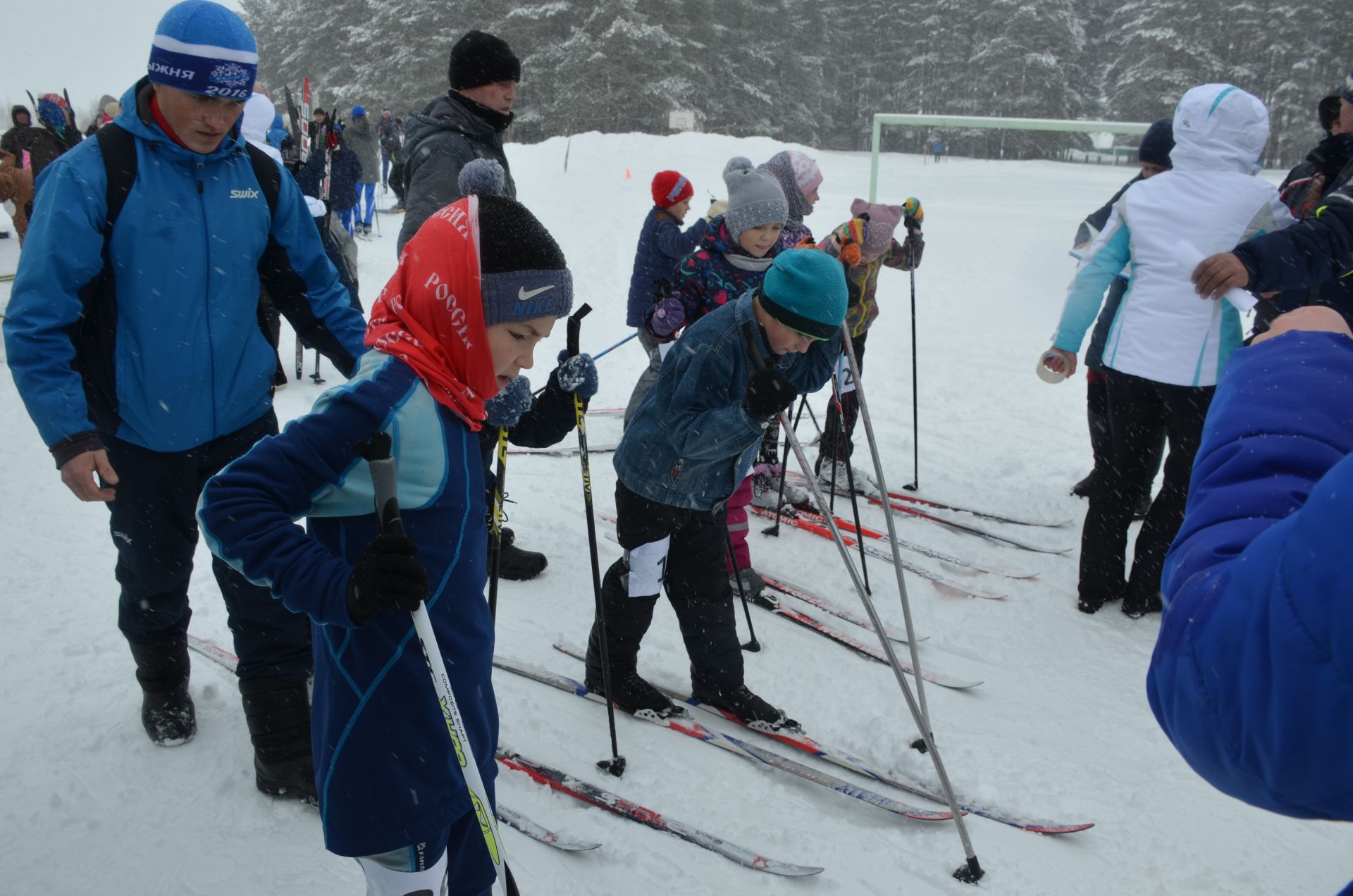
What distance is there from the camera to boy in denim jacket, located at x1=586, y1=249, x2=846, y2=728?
2736 mm

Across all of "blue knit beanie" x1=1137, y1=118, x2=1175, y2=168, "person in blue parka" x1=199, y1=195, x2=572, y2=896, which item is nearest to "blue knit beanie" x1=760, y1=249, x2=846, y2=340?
"person in blue parka" x1=199, y1=195, x2=572, y2=896

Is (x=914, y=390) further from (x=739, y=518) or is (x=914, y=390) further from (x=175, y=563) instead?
(x=175, y=563)

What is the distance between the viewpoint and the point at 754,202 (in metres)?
4.07

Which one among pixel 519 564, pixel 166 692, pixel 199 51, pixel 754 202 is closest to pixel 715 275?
pixel 754 202

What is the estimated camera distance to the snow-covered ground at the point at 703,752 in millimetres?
2580

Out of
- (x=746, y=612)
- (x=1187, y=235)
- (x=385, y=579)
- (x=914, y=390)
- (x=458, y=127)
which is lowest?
(x=746, y=612)

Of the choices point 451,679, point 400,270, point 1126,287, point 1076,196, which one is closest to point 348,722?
point 451,679

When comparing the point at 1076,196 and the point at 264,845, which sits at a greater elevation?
the point at 1076,196

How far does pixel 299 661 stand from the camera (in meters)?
2.76

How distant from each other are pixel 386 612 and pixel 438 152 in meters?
2.48

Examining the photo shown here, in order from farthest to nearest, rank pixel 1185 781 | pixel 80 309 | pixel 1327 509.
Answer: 1. pixel 1185 781
2. pixel 80 309
3. pixel 1327 509

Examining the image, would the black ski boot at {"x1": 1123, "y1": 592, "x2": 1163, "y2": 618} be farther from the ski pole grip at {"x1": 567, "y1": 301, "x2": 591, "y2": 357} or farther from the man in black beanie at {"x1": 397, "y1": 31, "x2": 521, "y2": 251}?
the man in black beanie at {"x1": 397, "y1": 31, "x2": 521, "y2": 251}

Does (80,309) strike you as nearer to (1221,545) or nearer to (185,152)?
(185,152)

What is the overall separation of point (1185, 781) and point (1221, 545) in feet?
9.35
